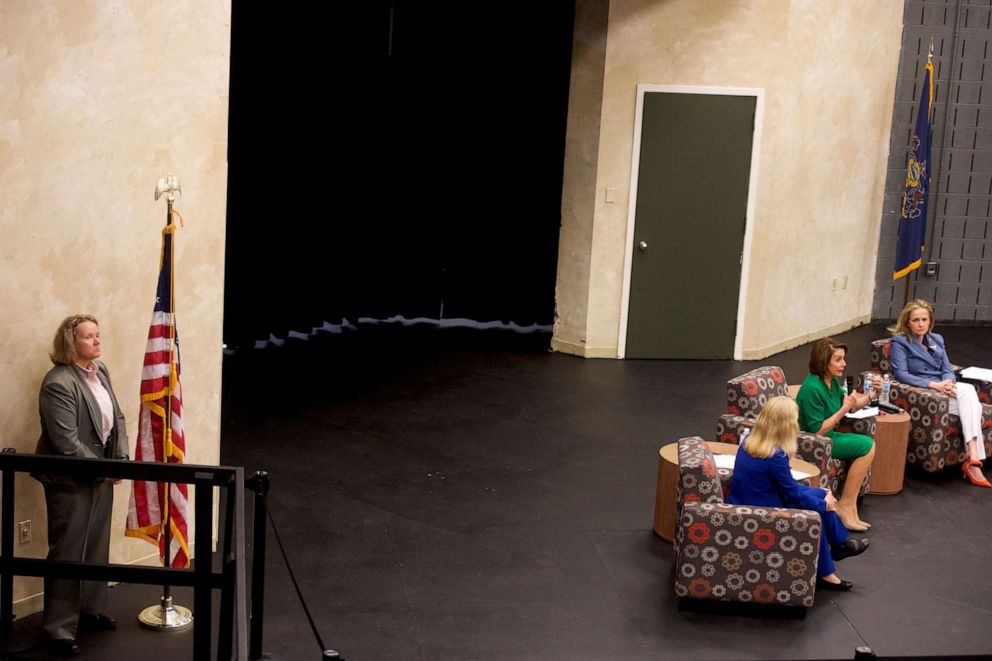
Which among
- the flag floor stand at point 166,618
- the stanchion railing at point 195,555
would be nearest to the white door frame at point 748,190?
the flag floor stand at point 166,618

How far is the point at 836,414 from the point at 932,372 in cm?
166

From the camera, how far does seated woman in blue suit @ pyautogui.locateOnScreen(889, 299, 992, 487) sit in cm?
870

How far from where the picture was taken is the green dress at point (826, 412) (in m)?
7.55

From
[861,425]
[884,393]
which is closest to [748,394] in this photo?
[861,425]

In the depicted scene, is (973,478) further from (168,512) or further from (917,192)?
(168,512)

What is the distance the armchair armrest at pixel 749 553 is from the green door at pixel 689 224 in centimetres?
534

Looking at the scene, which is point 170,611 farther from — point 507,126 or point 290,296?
point 507,126

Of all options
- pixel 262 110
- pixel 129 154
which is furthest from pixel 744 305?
pixel 129 154

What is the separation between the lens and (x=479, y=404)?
32.7 feet

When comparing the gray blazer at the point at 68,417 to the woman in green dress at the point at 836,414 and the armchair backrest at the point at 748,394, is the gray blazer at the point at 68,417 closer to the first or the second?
the armchair backrest at the point at 748,394

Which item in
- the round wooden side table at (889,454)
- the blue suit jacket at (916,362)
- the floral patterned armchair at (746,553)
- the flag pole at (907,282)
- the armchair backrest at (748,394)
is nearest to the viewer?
the floral patterned armchair at (746,553)

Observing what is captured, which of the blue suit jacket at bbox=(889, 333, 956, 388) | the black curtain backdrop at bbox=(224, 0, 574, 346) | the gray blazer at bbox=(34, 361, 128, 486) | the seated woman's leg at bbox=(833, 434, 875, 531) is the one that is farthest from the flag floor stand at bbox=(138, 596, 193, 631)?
the blue suit jacket at bbox=(889, 333, 956, 388)

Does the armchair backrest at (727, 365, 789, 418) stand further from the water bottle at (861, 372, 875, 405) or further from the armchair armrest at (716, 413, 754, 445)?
the water bottle at (861, 372, 875, 405)

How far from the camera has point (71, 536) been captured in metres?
5.70
